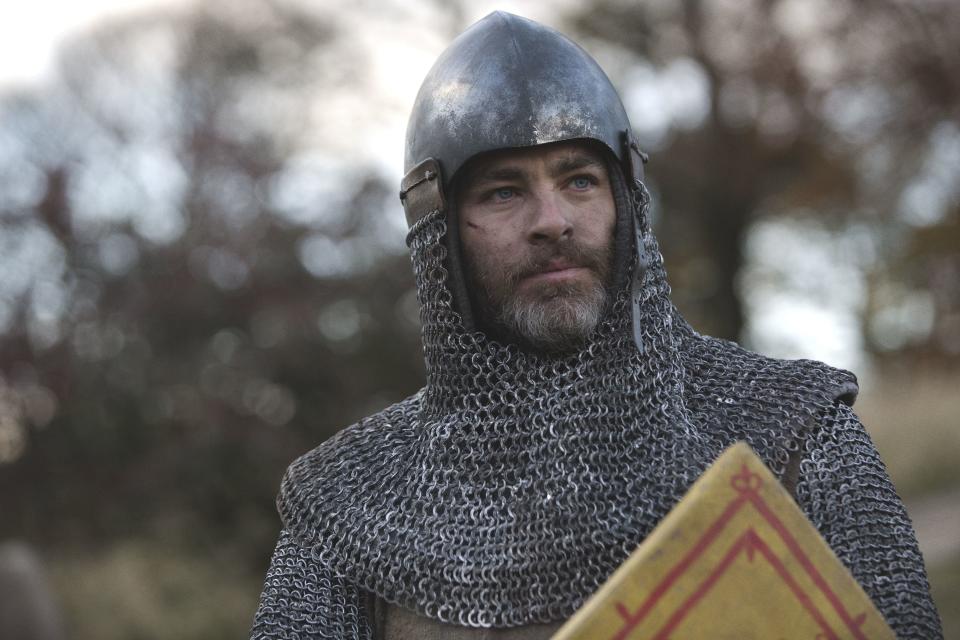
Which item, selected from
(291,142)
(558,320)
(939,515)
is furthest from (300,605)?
(291,142)

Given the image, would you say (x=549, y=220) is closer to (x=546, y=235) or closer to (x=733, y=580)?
(x=546, y=235)

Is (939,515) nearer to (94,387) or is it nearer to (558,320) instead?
(94,387)

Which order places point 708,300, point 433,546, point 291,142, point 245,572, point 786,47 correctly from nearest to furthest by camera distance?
1. point 433,546
2. point 245,572
3. point 291,142
4. point 786,47
5. point 708,300

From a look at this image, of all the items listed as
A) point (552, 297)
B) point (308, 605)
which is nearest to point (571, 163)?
point (552, 297)

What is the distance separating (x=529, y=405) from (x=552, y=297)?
0.25m

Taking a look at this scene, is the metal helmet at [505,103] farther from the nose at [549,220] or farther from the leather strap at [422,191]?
the nose at [549,220]

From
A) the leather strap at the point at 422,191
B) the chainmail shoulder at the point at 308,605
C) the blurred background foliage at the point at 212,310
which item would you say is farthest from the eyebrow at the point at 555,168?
the blurred background foliage at the point at 212,310

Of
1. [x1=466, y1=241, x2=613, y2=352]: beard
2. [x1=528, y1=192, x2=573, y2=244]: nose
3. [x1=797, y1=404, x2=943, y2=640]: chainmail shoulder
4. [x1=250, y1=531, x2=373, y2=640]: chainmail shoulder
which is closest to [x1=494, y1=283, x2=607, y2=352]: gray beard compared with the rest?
[x1=466, y1=241, x2=613, y2=352]: beard

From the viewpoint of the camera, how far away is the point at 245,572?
30.0ft

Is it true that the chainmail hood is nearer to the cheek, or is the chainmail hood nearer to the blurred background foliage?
the cheek

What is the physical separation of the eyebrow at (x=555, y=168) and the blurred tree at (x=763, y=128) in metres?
10.3

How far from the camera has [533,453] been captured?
2705 mm

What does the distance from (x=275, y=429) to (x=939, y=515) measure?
16.7ft

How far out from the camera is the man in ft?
8.27
